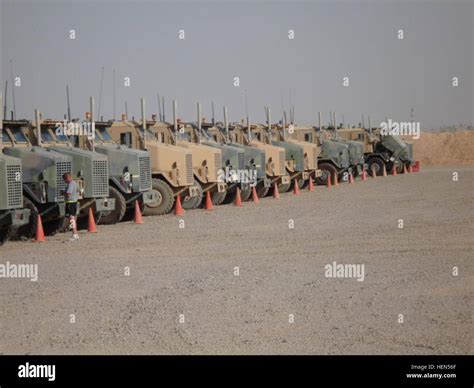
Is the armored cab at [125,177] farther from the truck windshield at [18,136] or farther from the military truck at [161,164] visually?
the truck windshield at [18,136]

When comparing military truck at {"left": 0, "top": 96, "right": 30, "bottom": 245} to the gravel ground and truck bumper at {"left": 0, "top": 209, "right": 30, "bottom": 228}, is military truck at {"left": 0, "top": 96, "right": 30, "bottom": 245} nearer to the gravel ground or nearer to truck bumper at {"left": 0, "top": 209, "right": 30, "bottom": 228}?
truck bumper at {"left": 0, "top": 209, "right": 30, "bottom": 228}

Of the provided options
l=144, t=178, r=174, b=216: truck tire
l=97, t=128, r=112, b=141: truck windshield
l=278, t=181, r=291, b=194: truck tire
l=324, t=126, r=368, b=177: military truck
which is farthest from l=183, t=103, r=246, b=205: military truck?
l=324, t=126, r=368, b=177: military truck

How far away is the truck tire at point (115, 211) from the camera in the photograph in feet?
64.3

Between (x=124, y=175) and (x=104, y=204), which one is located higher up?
(x=124, y=175)

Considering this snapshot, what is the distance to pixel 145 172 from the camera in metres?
20.5

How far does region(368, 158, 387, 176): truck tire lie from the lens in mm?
43250

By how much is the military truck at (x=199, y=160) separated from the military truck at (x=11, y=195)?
26.7 feet

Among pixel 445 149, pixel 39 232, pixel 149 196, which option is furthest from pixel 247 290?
pixel 445 149

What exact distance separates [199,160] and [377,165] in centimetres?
2095

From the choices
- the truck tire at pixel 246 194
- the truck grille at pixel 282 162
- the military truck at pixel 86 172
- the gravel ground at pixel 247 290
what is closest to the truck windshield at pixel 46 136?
the military truck at pixel 86 172

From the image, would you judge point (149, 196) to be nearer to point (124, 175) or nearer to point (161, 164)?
point (124, 175)
